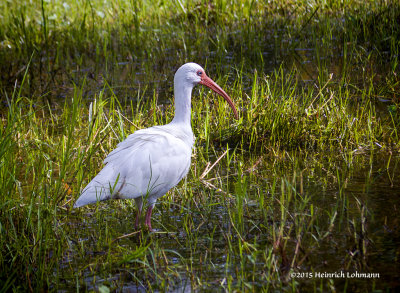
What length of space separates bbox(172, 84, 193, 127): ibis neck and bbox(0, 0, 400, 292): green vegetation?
17.0 inches

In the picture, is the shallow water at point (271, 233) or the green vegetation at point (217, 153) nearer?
the shallow water at point (271, 233)

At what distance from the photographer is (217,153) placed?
6160 millimetres

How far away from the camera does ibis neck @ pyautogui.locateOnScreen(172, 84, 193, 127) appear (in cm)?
509

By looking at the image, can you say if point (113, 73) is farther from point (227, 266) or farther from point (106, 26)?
point (227, 266)

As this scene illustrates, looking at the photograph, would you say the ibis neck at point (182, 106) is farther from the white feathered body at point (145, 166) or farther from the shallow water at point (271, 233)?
the shallow water at point (271, 233)

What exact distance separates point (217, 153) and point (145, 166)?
170 centimetres

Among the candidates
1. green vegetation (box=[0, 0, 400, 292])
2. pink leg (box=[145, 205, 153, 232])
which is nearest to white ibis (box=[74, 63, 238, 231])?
A: pink leg (box=[145, 205, 153, 232])

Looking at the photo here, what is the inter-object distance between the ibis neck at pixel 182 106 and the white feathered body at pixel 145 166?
33cm

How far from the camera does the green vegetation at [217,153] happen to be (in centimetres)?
371

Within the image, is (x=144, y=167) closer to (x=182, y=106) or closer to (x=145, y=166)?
(x=145, y=166)

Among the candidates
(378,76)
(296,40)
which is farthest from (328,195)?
(296,40)

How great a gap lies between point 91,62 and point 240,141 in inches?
166

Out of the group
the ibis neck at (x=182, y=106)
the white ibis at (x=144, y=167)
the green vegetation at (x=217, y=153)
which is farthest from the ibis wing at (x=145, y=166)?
the ibis neck at (x=182, y=106)

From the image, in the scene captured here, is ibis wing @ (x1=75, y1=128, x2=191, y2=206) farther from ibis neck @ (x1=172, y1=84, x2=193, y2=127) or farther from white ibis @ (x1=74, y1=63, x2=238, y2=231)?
ibis neck @ (x1=172, y1=84, x2=193, y2=127)
